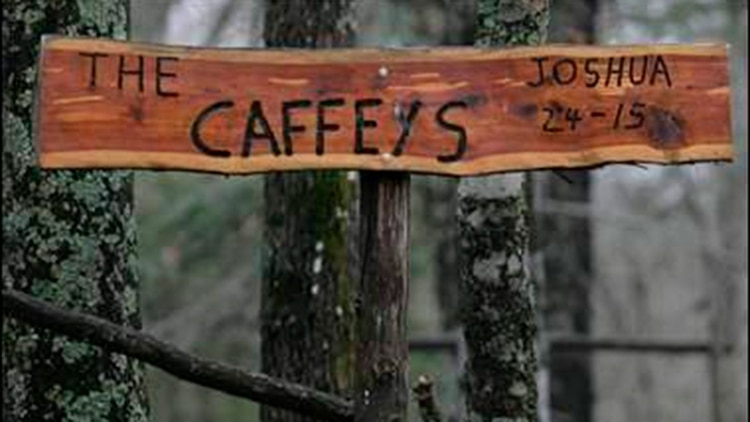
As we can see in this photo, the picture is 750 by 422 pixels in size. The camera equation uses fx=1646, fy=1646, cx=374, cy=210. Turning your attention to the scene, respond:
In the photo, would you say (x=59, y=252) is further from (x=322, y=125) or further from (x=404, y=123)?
(x=404, y=123)

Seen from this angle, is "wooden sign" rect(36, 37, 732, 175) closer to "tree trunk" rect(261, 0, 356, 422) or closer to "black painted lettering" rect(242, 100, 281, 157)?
"black painted lettering" rect(242, 100, 281, 157)

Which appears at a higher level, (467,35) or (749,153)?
(467,35)

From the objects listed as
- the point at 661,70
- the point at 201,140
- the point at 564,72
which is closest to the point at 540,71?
the point at 564,72

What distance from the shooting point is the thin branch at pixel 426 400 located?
410 centimetres

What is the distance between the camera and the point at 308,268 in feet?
20.8

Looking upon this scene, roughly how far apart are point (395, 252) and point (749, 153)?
6.63m

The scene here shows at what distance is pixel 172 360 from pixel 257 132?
600mm

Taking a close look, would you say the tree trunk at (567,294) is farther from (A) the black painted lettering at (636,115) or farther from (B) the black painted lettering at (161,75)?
(B) the black painted lettering at (161,75)

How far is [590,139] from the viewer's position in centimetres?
387

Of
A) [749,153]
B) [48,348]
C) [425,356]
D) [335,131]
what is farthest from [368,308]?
[425,356]

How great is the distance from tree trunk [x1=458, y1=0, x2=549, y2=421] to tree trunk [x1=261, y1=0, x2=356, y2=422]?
5.71ft

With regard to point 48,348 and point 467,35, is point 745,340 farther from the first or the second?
point 48,348

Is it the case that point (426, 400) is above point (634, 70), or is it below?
below

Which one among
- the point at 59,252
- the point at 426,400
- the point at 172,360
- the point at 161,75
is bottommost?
the point at 426,400
